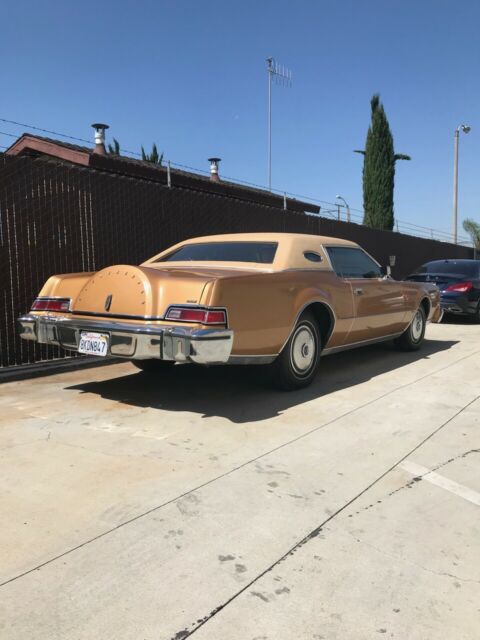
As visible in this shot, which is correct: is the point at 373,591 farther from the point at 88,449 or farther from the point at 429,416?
the point at 429,416

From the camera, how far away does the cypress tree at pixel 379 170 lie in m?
31.0

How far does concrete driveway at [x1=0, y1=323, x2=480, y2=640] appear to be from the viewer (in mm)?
1966

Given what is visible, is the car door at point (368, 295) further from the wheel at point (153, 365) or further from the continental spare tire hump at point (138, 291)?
the continental spare tire hump at point (138, 291)

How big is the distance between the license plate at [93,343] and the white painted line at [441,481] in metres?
2.41

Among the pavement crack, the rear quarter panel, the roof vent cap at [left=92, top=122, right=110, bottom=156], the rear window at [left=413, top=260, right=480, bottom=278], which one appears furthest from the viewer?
the roof vent cap at [left=92, top=122, right=110, bottom=156]

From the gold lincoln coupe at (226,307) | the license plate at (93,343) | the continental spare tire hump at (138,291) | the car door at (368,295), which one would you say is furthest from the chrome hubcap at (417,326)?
the license plate at (93,343)

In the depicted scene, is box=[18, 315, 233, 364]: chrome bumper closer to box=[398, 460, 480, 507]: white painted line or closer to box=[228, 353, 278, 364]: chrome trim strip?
box=[228, 353, 278, 364]: chrome trim strip

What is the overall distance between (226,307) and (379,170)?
29.5 meters

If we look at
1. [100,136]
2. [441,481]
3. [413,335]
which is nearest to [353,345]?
[413,335]

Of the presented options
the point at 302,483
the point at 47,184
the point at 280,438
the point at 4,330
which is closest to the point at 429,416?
the point at 280,438

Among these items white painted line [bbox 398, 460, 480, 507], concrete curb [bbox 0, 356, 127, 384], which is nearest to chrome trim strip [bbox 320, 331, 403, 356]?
white painted line [bbox 398, 460, 480, 507]

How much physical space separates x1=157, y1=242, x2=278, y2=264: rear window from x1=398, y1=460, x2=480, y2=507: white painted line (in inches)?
93.6

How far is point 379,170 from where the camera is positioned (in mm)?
31047

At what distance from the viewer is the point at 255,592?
209 centimetres
